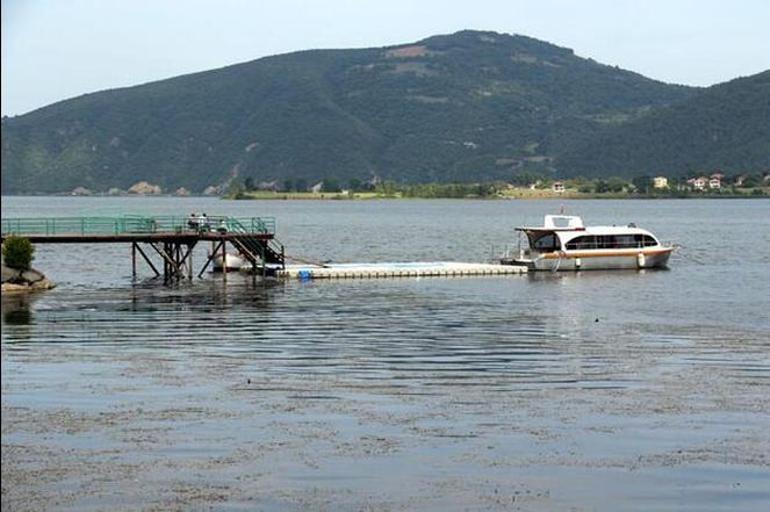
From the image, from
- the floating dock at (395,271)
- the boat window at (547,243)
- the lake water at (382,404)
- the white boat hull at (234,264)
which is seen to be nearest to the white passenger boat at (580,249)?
the boat window at (547,243)

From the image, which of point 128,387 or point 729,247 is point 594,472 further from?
point 729,247

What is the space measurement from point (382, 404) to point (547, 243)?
61974 mm

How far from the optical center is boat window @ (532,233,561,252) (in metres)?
90.8

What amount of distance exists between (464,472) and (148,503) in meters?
6.68

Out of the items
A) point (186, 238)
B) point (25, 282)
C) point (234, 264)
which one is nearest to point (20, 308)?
point (25, 282)

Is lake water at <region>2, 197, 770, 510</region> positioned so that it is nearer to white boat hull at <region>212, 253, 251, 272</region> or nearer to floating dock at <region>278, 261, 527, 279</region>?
floating dock at <region>278, 261, 527, 279</region>

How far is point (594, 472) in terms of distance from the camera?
78.7ft

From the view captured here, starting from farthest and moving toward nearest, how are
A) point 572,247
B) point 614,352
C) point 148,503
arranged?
1. point 572,247
2. point 614,352
3. point 148,503

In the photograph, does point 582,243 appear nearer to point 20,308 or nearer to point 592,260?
point 592,260

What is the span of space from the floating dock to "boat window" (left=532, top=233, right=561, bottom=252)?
3709mm

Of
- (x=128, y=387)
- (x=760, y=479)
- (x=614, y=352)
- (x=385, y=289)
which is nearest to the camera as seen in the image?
(x=760, y=479)

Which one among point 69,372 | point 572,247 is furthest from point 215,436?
point 572,247

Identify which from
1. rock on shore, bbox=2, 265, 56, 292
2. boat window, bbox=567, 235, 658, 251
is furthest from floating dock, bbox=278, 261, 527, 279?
rock on shore, bbox=2, 265, 56, 292

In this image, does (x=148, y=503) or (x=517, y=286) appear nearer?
(x=148, y=503)
